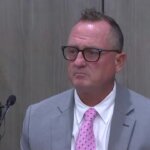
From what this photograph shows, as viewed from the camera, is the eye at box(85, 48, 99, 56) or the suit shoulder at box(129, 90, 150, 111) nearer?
the eye at box(85, 48, 99, 56)

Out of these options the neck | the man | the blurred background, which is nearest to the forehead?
the man

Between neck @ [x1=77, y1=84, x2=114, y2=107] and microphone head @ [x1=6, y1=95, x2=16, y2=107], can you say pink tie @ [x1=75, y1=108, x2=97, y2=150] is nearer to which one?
neck @ [x1=77, y1=84, x2=114, y2=107]

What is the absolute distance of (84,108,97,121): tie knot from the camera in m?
2.70

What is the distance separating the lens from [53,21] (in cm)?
393

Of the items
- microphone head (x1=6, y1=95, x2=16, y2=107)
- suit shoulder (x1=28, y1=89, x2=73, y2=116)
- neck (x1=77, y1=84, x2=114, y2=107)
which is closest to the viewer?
neck (x1=77, y1=84, x2=114, y2=107)

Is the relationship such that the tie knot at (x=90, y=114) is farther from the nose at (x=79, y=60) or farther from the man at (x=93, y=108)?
the nose at (x=79, y=60)

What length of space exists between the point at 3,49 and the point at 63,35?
16.7 inches

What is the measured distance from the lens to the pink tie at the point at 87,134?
8.66 ft

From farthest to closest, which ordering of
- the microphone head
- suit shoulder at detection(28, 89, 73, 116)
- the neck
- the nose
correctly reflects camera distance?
the microphone head → suit shoulder at detection(28, 89, 73, 116) → the neck → the nose

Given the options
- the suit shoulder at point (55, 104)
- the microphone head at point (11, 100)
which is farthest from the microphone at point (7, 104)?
the suit shoulder at point (55, 104)

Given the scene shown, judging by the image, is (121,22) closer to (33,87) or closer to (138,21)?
(138,21)

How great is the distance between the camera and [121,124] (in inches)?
105

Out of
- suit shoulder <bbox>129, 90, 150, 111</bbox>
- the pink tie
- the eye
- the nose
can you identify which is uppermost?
the eye

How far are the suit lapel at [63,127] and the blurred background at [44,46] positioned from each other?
3.66 feet
